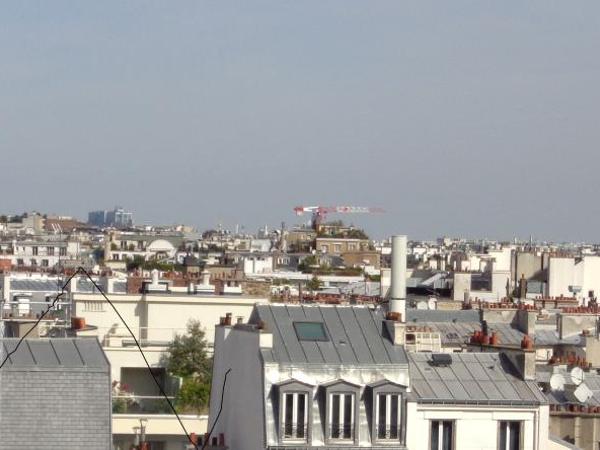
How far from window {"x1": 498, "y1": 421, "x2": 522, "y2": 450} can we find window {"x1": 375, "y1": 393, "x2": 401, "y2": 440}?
165cm

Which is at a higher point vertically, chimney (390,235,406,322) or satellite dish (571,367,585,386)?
chimney (390,235,406,322)

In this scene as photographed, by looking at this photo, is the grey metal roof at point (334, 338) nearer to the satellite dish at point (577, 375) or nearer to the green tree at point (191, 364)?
the green tree at point (191, 364)

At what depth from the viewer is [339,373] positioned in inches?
1200

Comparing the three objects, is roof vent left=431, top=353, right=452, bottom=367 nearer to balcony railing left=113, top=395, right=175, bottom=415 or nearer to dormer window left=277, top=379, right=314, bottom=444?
dormer window left=277, top=379, right=314, bottom=444

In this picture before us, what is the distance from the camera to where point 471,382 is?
3177cm

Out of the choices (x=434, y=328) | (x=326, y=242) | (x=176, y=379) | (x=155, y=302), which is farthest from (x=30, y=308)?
(x=326, y=242)

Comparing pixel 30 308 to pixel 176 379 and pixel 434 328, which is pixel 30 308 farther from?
pixel 176 379

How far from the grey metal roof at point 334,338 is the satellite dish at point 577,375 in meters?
10.1

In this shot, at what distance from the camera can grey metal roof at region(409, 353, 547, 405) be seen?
31234 mm

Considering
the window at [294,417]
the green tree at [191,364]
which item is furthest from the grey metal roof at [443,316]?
the window at [294,417]

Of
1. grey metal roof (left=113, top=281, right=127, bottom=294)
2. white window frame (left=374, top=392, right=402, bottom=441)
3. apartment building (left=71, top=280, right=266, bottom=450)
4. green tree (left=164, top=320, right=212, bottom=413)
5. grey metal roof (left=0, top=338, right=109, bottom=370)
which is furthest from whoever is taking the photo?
grey metal roof (left=113, top=281, right=127, bottom=294)

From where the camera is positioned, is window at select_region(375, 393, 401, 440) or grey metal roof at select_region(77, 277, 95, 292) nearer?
window at select_region(375, 393, 401, 440)

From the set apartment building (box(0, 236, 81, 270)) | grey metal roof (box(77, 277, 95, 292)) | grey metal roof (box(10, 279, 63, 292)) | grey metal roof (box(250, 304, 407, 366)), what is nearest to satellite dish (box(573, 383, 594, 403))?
grey metal roof (box(250, 304, 407, 366))

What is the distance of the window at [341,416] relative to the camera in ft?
99.0
